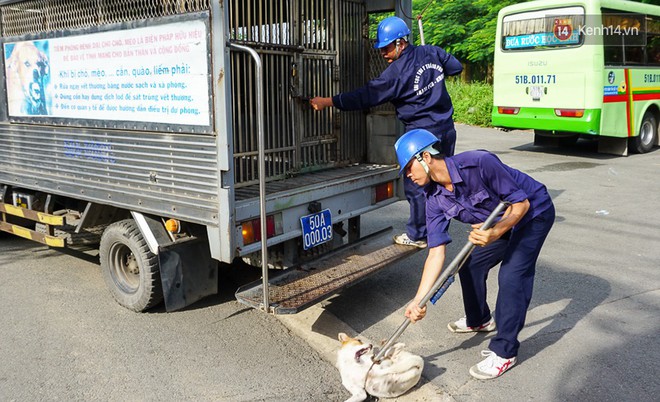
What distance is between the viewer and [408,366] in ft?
11.4

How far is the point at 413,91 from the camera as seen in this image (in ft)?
16.8

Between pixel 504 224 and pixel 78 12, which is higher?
pixel 78 12

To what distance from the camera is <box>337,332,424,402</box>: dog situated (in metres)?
3.40

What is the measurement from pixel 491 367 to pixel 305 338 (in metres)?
1.32

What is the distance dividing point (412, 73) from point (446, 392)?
8.50ft

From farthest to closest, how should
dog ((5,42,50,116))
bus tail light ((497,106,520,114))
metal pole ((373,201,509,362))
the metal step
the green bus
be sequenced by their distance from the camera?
bus tail light ((497,106,520,114)), the green bus, dog ((5,42,50,116)), the metal step, metal pole ((373,201,509,362))

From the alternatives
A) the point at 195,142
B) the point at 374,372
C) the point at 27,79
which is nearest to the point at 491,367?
the point at 374,372

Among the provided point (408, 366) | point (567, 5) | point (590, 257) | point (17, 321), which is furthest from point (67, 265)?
point (567, 5)

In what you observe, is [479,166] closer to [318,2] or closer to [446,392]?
[446,392]

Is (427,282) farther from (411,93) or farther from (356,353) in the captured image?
(411,93)

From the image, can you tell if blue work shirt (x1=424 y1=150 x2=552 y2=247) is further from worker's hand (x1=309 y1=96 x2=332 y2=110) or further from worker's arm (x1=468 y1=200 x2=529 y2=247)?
worker's hand (x1=309 y1=96 x2=332 y2=110)

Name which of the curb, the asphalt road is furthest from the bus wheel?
the curb

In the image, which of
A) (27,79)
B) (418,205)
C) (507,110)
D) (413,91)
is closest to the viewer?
(413,91)

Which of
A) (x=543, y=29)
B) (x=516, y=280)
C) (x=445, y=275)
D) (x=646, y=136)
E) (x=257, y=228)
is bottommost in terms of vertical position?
(x=516, y=280)
